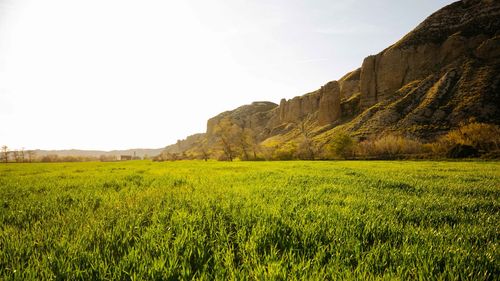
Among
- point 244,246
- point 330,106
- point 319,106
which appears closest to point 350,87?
point 319,106

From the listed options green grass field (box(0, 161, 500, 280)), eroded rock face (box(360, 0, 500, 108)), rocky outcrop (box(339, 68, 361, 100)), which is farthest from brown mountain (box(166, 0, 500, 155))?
green grass field (box(0, 161, 500, 280))

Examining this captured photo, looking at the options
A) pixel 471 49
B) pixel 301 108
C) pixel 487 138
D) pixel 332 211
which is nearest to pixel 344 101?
pixel 301 108

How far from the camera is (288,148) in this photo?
64.9 meters

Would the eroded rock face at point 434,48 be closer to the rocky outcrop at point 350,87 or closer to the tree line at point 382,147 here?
the rocky outcrop at point 350,87

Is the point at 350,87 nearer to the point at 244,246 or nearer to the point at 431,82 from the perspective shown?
the point at 431,82

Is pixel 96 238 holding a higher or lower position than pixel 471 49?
lower

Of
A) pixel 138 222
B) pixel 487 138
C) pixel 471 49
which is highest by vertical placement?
pixel 471 49

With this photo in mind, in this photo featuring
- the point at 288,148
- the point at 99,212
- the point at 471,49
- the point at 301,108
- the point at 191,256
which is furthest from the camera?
A: the point at 301,108

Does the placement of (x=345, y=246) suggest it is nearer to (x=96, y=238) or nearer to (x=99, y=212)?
(x=96, y=238)

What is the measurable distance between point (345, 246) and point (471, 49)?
143 m

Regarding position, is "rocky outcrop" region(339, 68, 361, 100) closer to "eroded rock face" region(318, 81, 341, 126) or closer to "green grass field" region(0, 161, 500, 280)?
"eroded rock face" region(318, 81, 341, 126)

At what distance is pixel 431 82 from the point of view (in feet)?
308

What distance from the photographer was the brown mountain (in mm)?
76981

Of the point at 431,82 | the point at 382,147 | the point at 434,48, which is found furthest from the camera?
the point at 434,48
